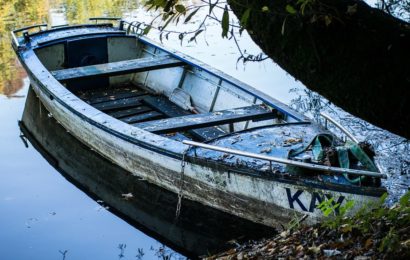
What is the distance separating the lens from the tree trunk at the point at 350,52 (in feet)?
7.66

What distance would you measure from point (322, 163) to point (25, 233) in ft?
11.5

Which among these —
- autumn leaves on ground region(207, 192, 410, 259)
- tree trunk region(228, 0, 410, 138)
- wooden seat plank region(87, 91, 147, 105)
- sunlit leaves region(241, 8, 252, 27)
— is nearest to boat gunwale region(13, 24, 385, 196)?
wooden seat plank region(87, 91, 147, 105)

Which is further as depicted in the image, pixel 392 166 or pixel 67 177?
pixel 67 177

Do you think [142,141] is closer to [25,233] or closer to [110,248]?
[110,248]

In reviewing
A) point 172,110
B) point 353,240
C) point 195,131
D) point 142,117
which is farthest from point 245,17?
point 172,110

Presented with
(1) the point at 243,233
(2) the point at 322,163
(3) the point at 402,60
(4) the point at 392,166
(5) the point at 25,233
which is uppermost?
(3) the point at 402,60

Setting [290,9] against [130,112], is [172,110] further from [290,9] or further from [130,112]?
[290,9]

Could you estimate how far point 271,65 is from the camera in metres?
12.3

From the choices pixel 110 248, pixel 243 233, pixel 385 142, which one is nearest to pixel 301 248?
pixel 243 233

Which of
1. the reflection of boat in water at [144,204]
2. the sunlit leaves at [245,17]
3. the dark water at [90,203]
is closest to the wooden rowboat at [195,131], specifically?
the reflection of boat in water at [144,204]

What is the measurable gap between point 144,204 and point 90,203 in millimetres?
745

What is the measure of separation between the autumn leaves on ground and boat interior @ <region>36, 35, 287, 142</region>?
328 cm

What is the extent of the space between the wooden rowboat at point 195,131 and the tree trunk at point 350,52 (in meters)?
2.85

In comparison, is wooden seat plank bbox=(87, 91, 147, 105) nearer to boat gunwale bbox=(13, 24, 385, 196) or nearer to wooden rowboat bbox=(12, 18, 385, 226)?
wooden rowboat bbox=(12, 18, 385, 226)
